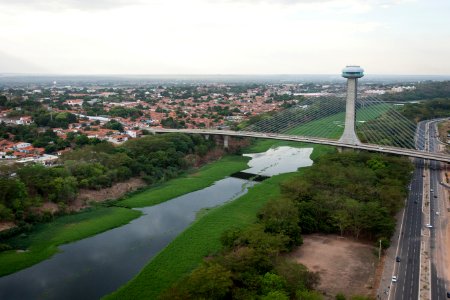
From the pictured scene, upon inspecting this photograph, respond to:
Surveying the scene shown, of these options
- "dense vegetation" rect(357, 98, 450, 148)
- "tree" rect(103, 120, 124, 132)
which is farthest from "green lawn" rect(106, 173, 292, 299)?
"tree" rect(103, 120, 124, 132)

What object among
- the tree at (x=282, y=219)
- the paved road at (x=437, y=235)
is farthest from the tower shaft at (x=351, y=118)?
the tree at (x=282, y=219)

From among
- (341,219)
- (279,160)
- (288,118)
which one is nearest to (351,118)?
(279,160)

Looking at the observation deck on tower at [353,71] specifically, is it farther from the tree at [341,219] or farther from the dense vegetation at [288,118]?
the tree at [341,219]

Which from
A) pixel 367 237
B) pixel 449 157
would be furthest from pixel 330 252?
pixel 449 157

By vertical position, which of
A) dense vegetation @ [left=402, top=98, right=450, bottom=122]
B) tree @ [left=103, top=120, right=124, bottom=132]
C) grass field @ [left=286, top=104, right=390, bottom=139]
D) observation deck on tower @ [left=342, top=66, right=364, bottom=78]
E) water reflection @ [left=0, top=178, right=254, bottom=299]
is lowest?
water reflection @ [left=0, top=178, right=254, bottom=299]

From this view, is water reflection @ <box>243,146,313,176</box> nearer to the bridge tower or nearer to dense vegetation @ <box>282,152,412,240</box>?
the bridge tower

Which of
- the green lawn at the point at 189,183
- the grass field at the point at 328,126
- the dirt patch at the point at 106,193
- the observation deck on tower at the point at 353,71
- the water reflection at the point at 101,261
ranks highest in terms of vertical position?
the observation deck on tower at the point at 353,71

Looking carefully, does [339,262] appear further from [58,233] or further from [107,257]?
[58,233]
